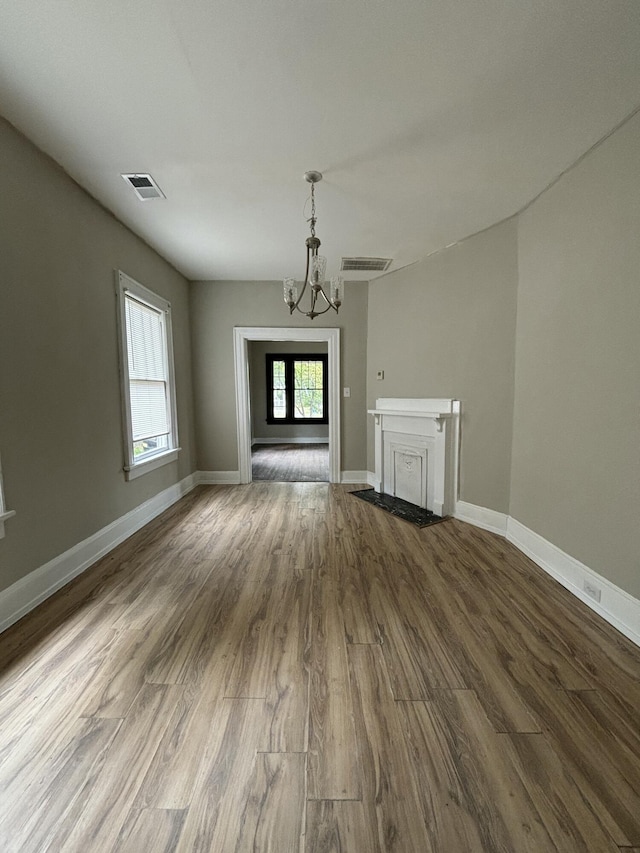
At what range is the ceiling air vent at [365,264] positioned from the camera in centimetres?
361

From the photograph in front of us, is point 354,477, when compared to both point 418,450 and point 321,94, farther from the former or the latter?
point 321,94

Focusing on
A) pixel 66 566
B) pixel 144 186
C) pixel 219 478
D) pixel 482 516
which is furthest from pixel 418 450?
pixel 144 186

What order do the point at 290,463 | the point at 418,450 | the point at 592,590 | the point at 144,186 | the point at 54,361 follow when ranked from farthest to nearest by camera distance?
the point at 290,463 < the point at 418,450 < the point at 144,186 < the point at 54,361 < the point at 592,590

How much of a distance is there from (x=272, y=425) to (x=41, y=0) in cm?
712

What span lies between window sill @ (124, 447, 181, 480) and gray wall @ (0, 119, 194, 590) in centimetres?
9

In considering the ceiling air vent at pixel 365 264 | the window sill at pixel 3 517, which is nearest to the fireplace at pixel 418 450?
the ceiling air vent at pixel 365 264

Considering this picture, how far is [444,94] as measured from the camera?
1617 millimetres

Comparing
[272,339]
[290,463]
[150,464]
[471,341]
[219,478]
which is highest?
[272,339]

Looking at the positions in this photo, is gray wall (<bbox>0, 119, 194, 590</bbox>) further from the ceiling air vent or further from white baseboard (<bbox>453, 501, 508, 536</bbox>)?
white baseboard (<bbox>453, 501, 508, 536</bbox>)

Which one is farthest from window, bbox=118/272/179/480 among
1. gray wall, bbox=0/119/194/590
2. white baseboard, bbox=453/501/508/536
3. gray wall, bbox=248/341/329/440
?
gray wall, bbox=248/341/329/440

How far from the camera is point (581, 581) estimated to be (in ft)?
6.66

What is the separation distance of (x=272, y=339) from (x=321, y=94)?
295 cm

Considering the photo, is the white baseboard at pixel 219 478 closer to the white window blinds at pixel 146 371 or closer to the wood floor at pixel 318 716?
the white window blinds at pixel 146 371

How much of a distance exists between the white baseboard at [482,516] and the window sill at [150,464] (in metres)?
3.08
